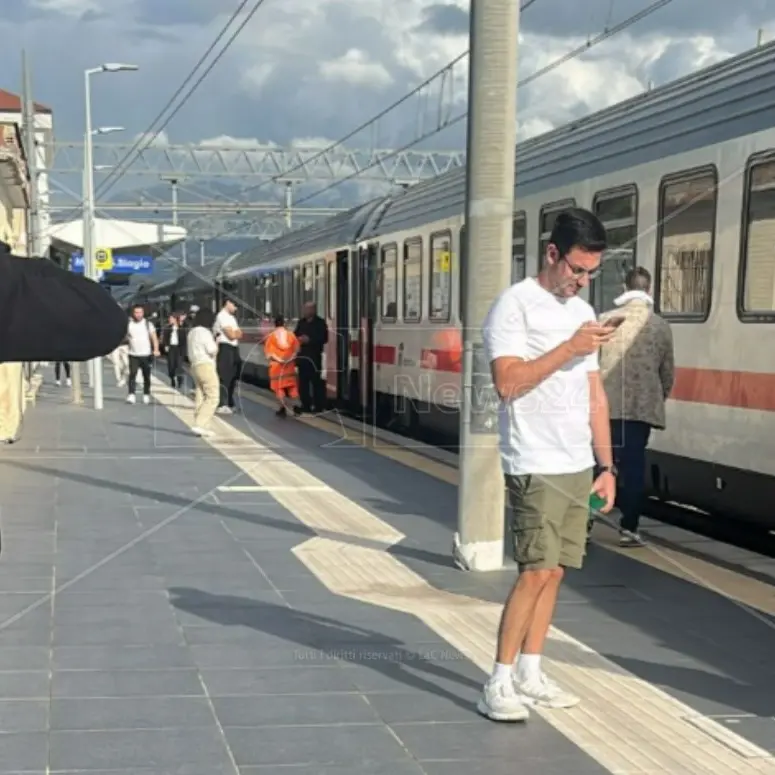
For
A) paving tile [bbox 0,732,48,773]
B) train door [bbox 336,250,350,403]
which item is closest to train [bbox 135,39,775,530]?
paving tile [bbox 0,732,48,773]

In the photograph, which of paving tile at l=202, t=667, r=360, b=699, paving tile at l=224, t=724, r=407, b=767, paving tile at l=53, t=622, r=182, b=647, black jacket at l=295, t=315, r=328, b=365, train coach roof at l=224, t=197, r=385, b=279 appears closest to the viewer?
paving tile at l=224, t=724, r=407, b=767

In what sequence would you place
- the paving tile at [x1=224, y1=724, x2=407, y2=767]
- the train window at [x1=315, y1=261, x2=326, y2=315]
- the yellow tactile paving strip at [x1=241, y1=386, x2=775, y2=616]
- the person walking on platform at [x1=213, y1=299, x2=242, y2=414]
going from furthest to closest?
the train window at [x1=315, y1=261, x2=326, y2=315] < the person walking on platform at [x1=213, y1=299, x2=242, y2=414] < the yellow tactile paving strip at [x1=241, y1=386, x2=775, y2=616] < the paving tile at [x1=224, y1=724, x2=407, y2=767]

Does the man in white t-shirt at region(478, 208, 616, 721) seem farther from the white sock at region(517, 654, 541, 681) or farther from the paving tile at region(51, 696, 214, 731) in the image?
the paving tile at region(51, 696, 214, 731)

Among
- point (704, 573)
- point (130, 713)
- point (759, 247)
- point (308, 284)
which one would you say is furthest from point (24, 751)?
point (308, 284)

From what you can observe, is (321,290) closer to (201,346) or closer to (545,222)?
(201,346)

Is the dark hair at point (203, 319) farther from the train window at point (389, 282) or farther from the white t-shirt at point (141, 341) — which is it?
the white t-shirt at point (141, 341)

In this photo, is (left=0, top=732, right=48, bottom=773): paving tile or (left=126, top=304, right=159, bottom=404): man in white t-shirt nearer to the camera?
(left=0, top=732, right=48, bottom=773): paving tile

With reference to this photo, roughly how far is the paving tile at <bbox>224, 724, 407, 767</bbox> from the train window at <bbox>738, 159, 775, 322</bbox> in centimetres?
497

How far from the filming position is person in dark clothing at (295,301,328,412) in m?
21.3

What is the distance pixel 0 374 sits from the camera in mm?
14555

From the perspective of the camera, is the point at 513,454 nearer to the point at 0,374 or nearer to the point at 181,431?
the point at 0,374

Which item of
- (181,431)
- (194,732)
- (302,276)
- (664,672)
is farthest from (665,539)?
(302,276)

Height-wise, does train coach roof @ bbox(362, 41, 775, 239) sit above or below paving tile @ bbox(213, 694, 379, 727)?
above

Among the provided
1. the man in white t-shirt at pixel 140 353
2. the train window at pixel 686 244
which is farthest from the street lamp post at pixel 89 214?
the train window at pixel 686 244
